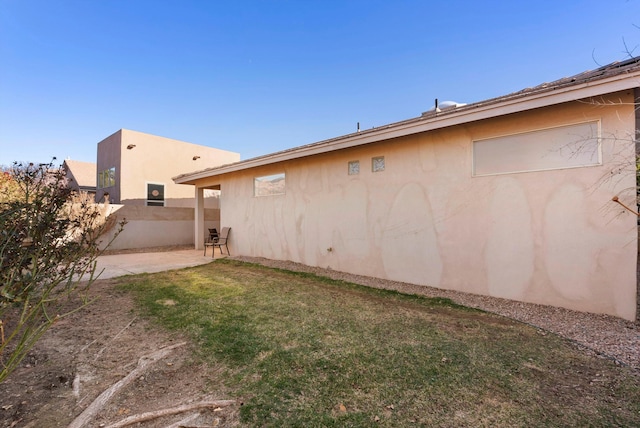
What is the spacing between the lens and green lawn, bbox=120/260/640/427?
6.75 feet

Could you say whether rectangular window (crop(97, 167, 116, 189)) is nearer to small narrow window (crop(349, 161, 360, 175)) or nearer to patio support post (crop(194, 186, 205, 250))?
patio support post (crop(194, 186, 205, 250))

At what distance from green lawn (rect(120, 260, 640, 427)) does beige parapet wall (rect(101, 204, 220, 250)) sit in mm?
9225

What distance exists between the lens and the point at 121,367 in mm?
2758

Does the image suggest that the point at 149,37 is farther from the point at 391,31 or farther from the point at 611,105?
the point at 611,105

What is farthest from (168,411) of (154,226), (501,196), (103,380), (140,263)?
(154,226)

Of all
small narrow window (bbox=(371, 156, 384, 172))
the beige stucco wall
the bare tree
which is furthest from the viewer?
the beige stucco wall

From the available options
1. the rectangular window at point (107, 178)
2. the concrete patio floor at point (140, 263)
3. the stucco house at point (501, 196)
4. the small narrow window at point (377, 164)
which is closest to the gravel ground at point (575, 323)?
the stucco house at point (501, 196)

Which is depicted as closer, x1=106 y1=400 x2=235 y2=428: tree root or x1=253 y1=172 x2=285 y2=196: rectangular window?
x1=106 y1=400 x2=235 y2=428: tree root

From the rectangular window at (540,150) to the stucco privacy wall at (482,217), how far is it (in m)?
0.10

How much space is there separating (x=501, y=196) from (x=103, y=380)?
5.98 metres

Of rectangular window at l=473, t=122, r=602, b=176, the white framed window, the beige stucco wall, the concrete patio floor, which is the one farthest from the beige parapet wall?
rectangular window at l=473, t=122, r=602, b=176

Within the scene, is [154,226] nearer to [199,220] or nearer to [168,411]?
[199,220]

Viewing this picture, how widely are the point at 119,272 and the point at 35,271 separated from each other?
20.9ft

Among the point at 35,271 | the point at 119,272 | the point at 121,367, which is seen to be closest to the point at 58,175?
the point at 35,271
